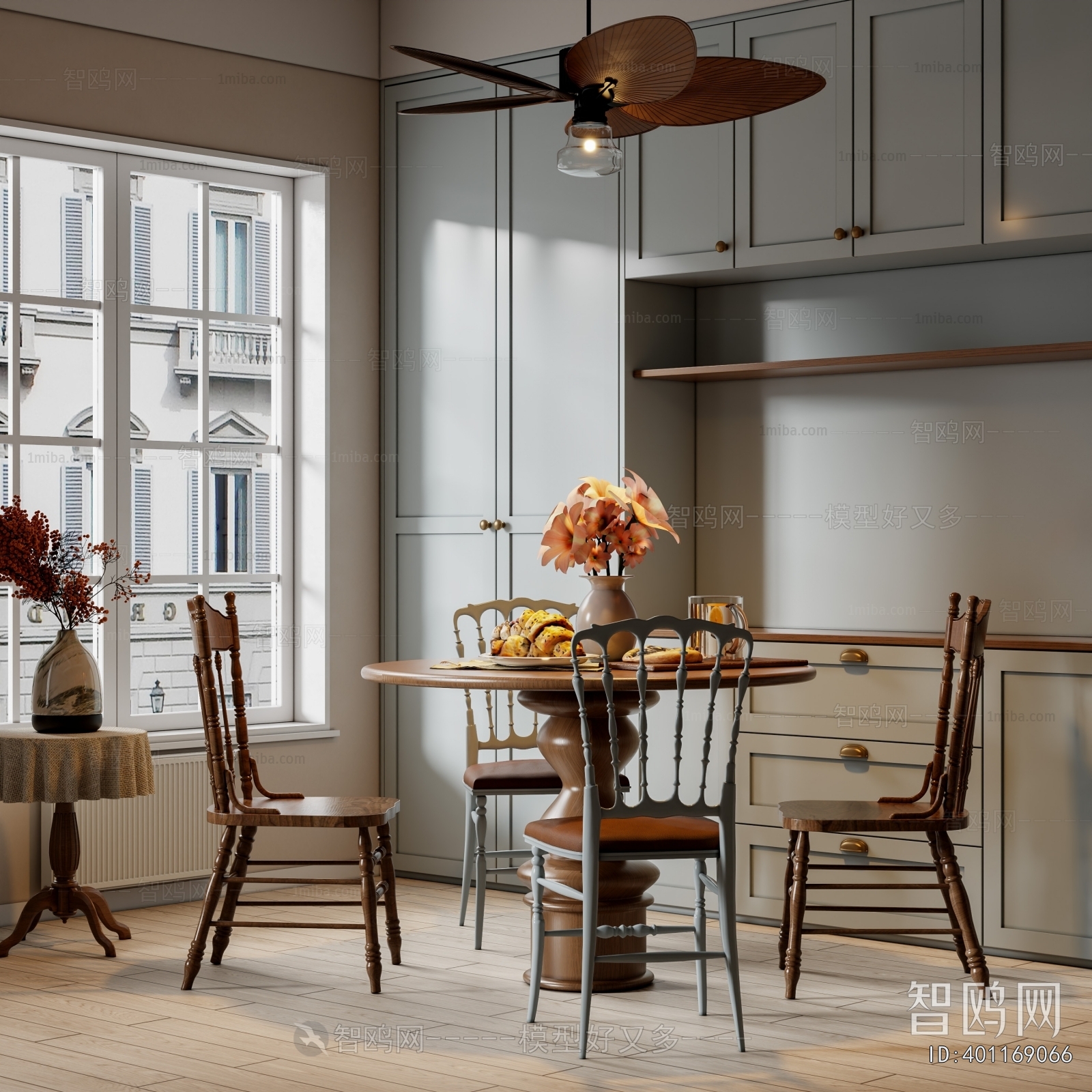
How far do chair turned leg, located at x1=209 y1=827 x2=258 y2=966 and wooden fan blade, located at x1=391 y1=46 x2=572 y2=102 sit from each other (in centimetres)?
189

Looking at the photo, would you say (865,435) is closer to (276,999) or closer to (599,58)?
(599,58)

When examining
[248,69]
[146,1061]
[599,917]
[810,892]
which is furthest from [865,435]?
[146,1061]

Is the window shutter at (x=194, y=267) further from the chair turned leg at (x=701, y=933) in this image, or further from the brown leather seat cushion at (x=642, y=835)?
the chair turned leg at (x=701, y=933)

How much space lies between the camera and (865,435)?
496 cm

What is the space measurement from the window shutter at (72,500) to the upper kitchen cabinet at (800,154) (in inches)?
84.3

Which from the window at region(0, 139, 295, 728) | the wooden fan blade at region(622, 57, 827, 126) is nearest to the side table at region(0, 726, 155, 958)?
the window at region(0, 139, 295, 728)

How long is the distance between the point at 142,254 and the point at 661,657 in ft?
7.96

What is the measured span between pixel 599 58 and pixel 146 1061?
7.34ft

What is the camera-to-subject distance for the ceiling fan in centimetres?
310

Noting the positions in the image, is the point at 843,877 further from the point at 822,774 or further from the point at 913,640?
the point at 913,640

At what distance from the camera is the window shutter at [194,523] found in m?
5.32

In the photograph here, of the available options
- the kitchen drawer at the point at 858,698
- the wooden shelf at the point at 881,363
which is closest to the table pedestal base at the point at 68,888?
the kitchen drawer at the point at 858,698

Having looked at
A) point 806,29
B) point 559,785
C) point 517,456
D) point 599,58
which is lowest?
point 559,785

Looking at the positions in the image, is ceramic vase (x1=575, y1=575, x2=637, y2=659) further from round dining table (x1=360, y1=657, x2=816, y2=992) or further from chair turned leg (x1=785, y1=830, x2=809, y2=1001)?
chair turned leg (x1=785, y1=830, x2=809, y2=1001)
